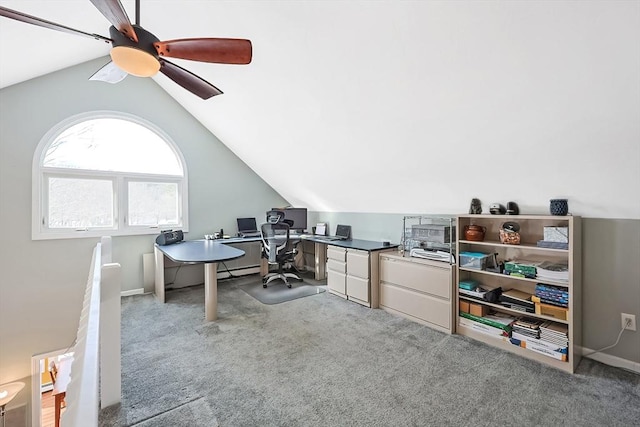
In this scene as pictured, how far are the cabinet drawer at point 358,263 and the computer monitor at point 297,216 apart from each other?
1.51 m

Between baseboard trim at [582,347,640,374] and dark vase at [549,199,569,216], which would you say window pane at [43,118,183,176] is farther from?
baseboard trim at [582,347,640,374]

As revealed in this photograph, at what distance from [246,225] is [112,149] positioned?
7.19 ft

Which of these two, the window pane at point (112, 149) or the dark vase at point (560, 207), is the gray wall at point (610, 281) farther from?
the window pane at point (112, 149)

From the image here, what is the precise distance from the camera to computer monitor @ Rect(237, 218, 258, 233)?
4.98 m

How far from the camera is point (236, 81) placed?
10.4ft

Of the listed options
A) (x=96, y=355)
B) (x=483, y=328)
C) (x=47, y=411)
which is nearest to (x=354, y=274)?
(x=483, y=328)

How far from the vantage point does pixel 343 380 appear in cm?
209

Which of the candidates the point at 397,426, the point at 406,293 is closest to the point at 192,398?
the point at 397,426

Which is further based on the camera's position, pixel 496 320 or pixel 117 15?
pixel 496 320

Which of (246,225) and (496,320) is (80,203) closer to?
(246,225)

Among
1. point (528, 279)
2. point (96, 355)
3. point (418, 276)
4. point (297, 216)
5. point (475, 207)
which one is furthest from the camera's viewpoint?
point (297, 216)

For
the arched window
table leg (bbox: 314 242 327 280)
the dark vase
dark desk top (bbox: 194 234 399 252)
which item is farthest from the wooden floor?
the dark vase

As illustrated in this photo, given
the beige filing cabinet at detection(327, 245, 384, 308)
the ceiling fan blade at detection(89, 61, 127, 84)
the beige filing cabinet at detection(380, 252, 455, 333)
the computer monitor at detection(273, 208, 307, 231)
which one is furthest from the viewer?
the computer monitor at detection(273, 208, 307, 231)

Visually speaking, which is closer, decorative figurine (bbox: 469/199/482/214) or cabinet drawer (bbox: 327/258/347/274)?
decorative figurine (bbox: 469/199/482/214)
